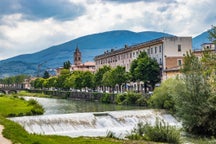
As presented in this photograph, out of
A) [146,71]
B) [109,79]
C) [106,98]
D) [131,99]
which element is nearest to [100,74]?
[109,79]

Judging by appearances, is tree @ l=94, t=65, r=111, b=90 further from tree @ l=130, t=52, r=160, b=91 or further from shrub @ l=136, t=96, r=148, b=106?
shrub @ l=136, t=96, r=148, b=106

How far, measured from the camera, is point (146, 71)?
85.4m

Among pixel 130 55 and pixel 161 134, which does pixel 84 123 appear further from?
pixel 130 55

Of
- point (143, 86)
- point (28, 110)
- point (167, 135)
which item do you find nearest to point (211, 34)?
point (167, 135)

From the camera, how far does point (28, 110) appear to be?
164 ft

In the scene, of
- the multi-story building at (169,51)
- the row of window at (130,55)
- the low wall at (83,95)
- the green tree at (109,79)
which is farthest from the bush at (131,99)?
the row of window at (130,55)

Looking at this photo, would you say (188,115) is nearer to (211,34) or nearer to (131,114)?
(131,114)

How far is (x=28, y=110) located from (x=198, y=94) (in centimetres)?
2357

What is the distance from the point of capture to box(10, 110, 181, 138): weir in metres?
38.5

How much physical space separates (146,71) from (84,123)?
45.6m

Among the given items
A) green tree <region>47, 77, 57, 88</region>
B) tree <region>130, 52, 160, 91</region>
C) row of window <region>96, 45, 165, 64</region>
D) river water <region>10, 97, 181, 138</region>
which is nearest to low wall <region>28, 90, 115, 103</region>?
tree <region>130, 52, 160, 91</region>

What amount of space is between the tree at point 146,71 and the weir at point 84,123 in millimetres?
37955

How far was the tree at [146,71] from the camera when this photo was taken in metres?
84.6

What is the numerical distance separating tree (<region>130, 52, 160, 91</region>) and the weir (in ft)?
125
